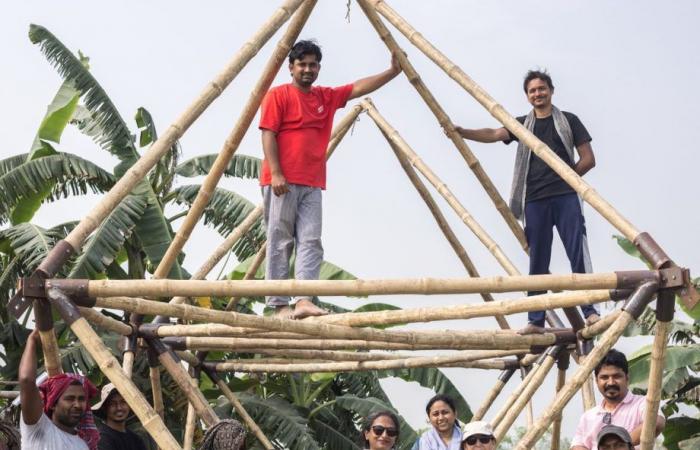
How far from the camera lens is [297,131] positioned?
28.6ft

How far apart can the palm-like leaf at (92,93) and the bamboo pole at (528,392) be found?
8795 mm

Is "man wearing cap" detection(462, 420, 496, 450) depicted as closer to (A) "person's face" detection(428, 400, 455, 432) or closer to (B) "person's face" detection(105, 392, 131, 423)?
(A) "person's face" detection(428, 400, 455, 432)

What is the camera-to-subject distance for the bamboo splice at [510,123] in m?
7.54

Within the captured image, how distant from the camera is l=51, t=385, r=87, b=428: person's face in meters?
6.82

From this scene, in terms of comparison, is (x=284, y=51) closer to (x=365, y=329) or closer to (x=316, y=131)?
(x=316, y=131)

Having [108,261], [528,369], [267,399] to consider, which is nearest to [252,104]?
[528,369]

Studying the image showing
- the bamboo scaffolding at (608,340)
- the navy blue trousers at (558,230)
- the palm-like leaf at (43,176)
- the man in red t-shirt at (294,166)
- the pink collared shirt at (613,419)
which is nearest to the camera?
the bamboo scaffolding at (608,340)

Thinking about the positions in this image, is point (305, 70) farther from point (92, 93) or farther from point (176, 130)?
point (92, 93)

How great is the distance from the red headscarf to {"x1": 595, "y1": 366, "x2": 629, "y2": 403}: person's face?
11.1 feet

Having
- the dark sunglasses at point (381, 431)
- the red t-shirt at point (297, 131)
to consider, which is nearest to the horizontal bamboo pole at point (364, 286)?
the dark sunglasses at point (381, 431)

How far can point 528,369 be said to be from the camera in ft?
36.4

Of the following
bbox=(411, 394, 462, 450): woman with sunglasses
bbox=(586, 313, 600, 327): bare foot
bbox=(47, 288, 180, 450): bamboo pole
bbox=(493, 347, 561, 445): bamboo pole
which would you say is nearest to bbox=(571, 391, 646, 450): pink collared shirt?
bbox=(411, 394, 462, 450): woman with sunglasses

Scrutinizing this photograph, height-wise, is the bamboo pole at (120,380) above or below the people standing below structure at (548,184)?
below

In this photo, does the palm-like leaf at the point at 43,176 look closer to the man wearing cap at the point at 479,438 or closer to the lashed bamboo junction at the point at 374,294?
the lashed bamboo junction at the point at 374,294
